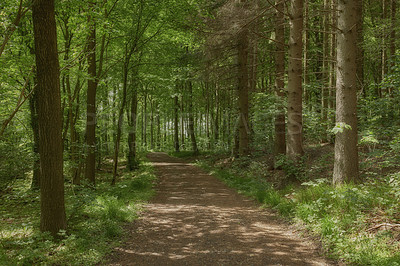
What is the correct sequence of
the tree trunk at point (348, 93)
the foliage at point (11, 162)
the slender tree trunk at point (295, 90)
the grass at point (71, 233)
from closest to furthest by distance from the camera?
the grass at point (71, 233) → the tree trunk at point (348, 93) → the foliage at point (11, 162) → the slender tree trunk at point (295, 90)

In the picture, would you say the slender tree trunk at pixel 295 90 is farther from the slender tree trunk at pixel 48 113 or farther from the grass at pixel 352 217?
the slender tree trunk at pixel 48 113

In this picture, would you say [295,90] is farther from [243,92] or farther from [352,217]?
[243,92]

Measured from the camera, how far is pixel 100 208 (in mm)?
7039

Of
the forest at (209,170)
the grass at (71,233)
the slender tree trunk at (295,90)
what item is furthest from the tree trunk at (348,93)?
the grass at (71,233)

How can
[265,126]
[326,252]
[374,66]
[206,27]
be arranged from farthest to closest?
[374,66] → [265,126] → [206,27] → [326,252]

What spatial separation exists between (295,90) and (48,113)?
7334 mm

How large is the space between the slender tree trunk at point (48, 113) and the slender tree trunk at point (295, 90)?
6920mm

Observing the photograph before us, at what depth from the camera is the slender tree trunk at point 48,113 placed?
15.7ft

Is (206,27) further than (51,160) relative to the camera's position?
Yes

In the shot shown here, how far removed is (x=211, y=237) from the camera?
558 centimetres

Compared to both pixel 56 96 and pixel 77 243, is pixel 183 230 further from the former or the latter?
pixel 56 96

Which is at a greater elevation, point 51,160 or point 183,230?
point 51,160

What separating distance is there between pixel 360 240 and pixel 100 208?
600 cm

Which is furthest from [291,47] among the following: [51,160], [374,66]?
[374,66]
